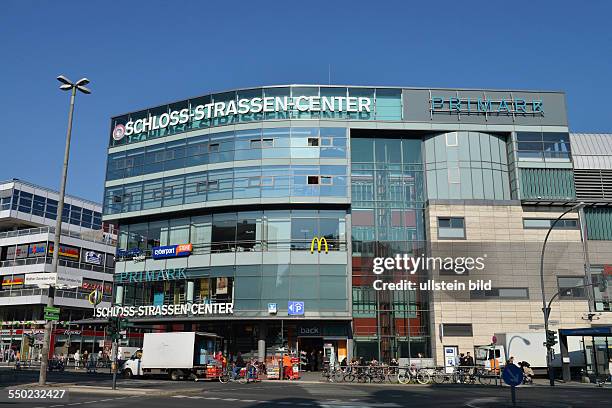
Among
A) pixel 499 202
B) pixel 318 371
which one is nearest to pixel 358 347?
pixel 318 371

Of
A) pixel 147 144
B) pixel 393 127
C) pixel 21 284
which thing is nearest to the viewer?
pixel 393 127

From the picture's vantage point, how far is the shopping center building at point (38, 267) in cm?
6862

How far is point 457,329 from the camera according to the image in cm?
4609

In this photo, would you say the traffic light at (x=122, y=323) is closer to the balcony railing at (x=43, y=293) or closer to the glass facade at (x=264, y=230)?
the glass facade at (x=264, y=230)

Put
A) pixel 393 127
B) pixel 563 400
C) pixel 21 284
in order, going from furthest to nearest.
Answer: pixel 21 284 < pixel 393 127 < pixel 563 400

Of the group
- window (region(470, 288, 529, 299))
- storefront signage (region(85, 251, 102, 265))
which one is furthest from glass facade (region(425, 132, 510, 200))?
storefront signage (region(85, 251, 102, 265))

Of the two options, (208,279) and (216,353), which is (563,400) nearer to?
(216,353)

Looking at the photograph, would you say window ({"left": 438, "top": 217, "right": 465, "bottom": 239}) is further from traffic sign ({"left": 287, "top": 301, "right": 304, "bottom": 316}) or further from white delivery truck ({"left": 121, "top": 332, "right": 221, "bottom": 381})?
white delivery truck ({"left": 121, "top": 332, "right": 221, "bottom": 381})

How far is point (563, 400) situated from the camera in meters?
23.8

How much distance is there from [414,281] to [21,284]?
159ft

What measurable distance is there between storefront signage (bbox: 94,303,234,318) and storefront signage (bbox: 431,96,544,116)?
24.7 m

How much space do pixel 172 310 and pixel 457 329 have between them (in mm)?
23321

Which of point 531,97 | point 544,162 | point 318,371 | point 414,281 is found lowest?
point 318,371

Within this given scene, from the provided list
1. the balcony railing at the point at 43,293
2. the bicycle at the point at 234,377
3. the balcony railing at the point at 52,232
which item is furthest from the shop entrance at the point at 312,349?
the balcony railing at the point at 52,232
